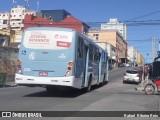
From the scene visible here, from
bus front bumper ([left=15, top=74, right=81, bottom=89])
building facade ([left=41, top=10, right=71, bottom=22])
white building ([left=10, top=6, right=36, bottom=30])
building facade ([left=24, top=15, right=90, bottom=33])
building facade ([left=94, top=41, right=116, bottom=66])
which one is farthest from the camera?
white building ([left=10, top=6, right=36, bottom=30])

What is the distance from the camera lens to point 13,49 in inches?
1804

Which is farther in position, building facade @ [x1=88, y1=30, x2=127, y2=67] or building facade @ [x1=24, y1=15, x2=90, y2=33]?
building facade @ [x1=88, y1=30, x2=127, y2=67]

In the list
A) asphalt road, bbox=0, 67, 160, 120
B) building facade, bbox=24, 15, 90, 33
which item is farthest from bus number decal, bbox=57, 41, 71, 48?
building facade, bbox=24, 15, 90, 33

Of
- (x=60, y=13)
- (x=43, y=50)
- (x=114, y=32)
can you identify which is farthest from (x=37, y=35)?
(x=114, y=32)

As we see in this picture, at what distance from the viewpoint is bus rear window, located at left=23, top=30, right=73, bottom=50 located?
1872 centimetres

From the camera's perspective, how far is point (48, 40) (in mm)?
18812

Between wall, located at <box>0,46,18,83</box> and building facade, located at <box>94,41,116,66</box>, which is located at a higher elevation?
building facade, located at <box>94,41,116,66</box>

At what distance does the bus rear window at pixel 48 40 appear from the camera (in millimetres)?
18719

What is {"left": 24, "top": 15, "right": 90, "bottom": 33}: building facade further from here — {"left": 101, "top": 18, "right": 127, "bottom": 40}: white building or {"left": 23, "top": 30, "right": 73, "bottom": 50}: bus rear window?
{"left": 23, "top": 30, "right": 73, "bottom": 50}: bus rear window

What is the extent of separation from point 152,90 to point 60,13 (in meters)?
98.6

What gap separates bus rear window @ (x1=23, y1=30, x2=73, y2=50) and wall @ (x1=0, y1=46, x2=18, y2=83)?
22.6 m

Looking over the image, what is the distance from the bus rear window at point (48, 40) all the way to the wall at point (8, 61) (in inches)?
891

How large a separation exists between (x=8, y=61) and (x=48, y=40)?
26.4 m

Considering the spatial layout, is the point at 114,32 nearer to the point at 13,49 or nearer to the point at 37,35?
the point at 13,49
